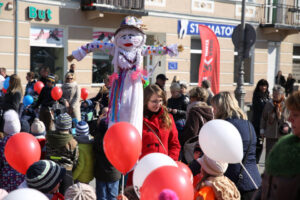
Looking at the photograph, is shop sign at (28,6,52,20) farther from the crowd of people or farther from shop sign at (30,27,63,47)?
the crowd of people

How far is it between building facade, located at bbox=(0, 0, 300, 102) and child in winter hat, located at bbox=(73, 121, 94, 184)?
6894 millimetres

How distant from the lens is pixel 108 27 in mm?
15383

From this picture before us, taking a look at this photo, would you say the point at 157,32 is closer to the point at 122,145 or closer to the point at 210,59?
the point at 210,59

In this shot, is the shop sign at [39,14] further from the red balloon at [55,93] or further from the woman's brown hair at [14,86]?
the woman's brown hair at [14,86]

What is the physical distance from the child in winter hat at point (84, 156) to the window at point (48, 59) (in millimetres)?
9767

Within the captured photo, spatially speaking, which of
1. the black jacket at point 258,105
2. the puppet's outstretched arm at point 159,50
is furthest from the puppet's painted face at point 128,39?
the black jacket at point 258,105

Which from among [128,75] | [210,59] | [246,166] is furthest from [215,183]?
[210,59]

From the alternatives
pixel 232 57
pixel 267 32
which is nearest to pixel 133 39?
pixel 232 57

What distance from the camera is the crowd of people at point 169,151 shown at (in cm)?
247

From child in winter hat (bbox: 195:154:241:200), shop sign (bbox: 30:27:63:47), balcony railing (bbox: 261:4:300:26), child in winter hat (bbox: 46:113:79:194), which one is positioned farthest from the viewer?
balcony railing (bbox: 261:4:300:26)

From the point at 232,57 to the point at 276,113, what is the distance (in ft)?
39.1

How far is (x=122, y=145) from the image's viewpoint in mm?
3686

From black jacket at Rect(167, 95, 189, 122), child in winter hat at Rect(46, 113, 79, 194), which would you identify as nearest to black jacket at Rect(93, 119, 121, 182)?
child in winter hat at Rect(46, 113, 79, 194)

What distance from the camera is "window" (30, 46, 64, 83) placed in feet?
46.5
